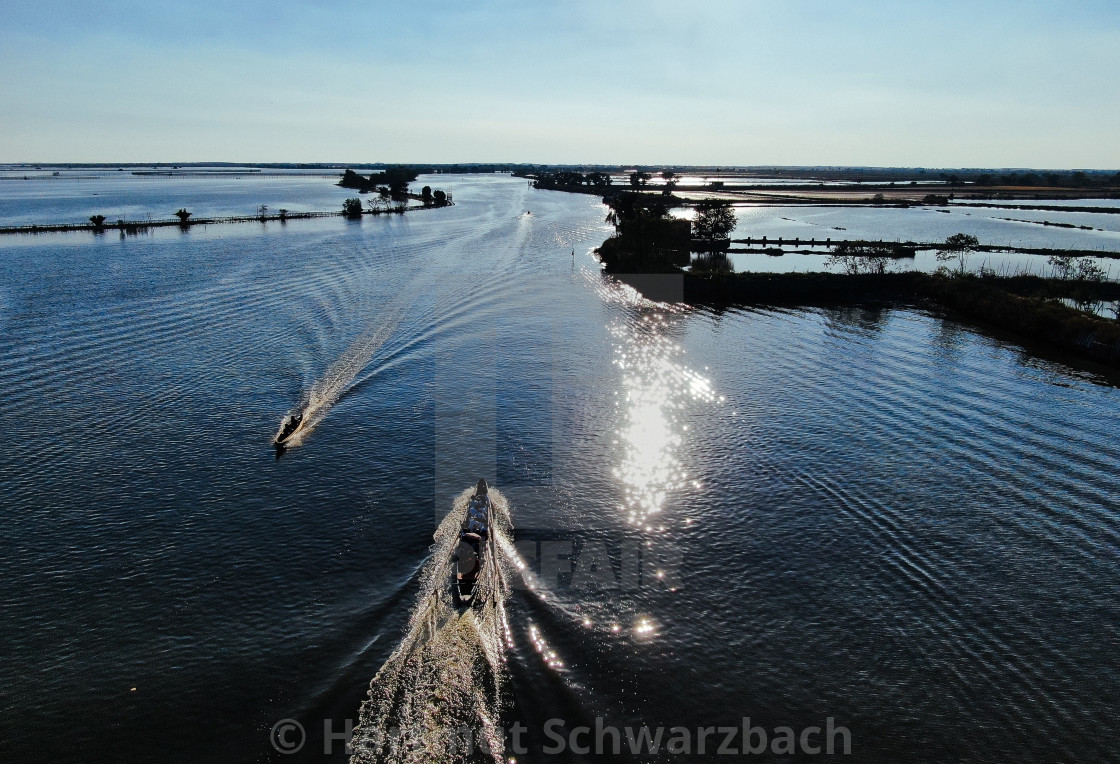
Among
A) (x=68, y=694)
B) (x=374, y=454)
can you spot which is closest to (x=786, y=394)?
(x=374, y=454)

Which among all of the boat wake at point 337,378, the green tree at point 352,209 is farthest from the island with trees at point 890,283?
the green tree at point 352,209

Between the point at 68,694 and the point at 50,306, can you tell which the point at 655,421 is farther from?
the point at 50,306

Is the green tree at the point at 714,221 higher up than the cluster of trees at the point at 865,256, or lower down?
higher up

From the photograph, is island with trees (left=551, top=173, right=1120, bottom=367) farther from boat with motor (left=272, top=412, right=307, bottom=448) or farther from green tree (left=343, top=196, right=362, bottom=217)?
green tree (left=343, top=196, right=362, bottom=217)

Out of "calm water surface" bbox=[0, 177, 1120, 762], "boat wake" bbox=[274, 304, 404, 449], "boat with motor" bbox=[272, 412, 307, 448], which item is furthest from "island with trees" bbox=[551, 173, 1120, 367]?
"boat with motor" bbox=[272, 412, 307, 448]

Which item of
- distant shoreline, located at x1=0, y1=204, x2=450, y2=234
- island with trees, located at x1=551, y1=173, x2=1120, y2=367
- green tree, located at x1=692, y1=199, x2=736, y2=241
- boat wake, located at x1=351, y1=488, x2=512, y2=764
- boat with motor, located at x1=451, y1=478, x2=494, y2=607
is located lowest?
boat wake, located at x1=351, y1=488, x2=512, y2=764

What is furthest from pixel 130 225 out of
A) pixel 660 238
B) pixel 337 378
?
pixel 337 378

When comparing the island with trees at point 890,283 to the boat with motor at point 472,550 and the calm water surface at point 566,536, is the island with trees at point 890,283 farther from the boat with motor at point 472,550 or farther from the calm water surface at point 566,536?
the boat with motor at point 472,550
